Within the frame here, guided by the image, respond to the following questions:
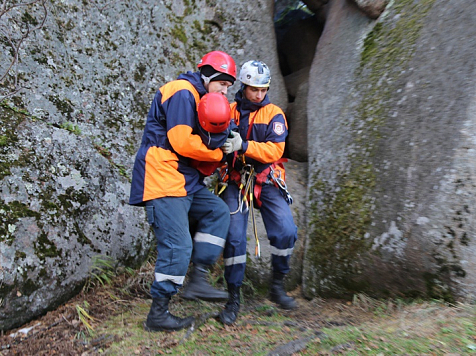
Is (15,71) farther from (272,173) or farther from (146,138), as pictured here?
(272,173)

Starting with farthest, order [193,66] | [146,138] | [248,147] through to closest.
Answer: [193,66]
[248,147]
[146,138]

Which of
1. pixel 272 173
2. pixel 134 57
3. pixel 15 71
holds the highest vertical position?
pixel 134 57

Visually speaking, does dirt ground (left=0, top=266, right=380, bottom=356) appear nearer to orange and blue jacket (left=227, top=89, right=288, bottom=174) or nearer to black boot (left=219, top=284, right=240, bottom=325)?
black boot (left=219, top=284, right=240, bottom=325)

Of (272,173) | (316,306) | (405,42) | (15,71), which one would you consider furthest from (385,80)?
(15,71)

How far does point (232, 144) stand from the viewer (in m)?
3.88

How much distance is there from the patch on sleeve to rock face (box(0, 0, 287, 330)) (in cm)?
209

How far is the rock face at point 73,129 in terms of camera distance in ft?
12.9

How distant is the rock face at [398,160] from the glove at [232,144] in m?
1.68

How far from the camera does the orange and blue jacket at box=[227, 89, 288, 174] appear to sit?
416cm

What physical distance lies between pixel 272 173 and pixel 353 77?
2050 millimetres

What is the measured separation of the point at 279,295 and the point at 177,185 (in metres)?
1.85

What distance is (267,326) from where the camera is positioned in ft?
12.5

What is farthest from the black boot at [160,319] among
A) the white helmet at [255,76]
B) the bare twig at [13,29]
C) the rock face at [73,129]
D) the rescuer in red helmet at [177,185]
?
the bare twig at [13,29]

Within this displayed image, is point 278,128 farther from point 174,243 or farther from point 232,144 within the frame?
point 174,243
